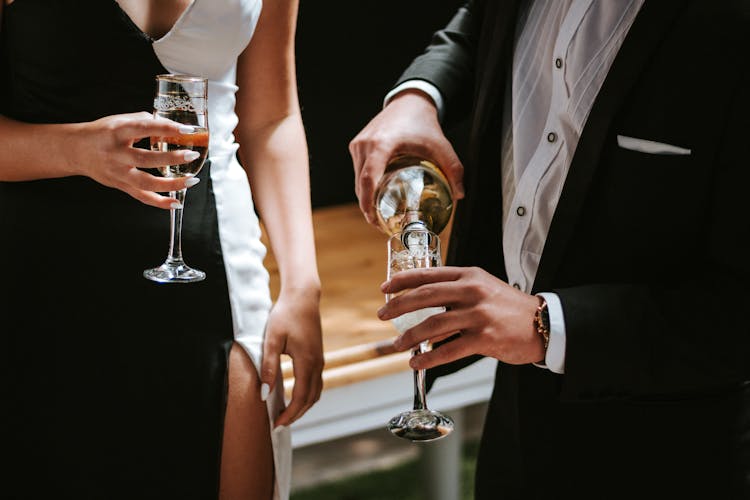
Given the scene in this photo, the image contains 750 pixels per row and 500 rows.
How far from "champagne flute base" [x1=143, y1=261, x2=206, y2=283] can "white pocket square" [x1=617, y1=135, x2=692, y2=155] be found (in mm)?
611

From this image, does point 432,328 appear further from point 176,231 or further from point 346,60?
point 346,60

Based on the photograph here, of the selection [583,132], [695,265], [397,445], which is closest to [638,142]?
[583,132]

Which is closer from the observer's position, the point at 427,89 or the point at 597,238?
the point at 597,238

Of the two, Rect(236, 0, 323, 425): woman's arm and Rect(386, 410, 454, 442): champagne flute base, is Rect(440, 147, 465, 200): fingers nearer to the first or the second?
Rect(236, 0, 323, 425): woman's arm

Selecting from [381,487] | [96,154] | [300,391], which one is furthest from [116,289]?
[381,487]

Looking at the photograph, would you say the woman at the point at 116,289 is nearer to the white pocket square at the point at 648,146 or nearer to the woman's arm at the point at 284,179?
the woman's arm at the point at 284,179

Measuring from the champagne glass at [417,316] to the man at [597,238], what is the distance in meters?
0.06

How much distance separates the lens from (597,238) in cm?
139

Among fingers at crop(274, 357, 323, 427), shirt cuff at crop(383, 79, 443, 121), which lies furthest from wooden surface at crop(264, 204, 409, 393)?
shirt cuff at crop(383, 79, 443, 121)

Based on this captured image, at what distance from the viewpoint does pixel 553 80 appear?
57.4 inches

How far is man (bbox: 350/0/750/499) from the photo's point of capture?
1.22 m

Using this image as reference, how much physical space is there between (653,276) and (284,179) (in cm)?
60

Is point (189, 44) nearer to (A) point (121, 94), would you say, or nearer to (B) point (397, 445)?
(A) point (121, 94)

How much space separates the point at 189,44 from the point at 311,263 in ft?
1.32
